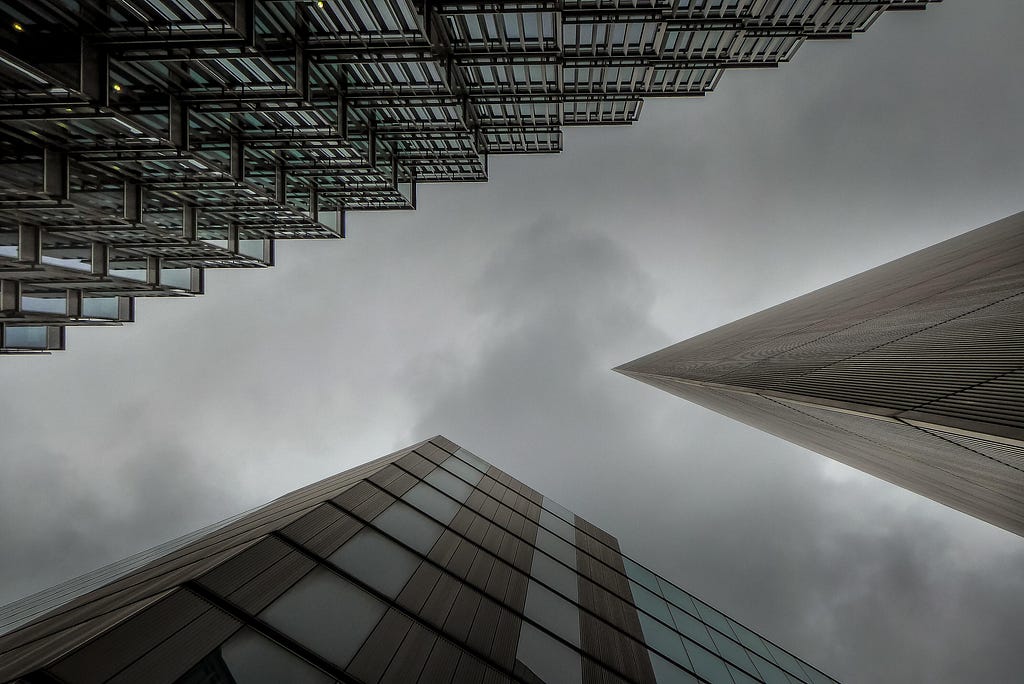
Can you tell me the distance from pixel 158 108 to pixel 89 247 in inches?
620

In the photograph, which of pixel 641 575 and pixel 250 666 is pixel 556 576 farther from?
pixel 250 666

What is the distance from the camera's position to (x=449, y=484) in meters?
17.6

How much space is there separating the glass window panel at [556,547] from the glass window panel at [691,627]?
4060mm

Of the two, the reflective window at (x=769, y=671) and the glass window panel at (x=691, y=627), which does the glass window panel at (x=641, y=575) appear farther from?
the reflective window at (x=769, y=671)

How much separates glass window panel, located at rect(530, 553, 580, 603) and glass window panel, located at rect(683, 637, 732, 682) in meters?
3.80

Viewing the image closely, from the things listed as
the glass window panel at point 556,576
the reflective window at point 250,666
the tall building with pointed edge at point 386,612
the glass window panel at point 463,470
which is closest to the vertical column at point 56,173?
the tall building with pointed edge at point 386,612

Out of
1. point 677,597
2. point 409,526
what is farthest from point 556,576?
point 677,597

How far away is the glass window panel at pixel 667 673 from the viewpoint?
11.7m

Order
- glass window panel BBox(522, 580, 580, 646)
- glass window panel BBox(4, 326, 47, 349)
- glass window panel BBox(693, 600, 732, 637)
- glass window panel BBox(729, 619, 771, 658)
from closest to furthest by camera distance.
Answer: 1. glass window panel BBox(522, 580, 580, 646)
2. glass window panel BBox(729, 619, 771, 658)
3. glass window panel BBox(693, 600, 732, 637)
4. glass window panel BBox(4, 326, 47, 349)

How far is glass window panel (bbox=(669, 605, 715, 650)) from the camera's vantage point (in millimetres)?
15484

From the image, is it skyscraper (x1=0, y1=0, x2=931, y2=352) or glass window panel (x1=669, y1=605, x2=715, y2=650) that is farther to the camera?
skyscraper (x1=0, y1=0, x2=931, y2=352)

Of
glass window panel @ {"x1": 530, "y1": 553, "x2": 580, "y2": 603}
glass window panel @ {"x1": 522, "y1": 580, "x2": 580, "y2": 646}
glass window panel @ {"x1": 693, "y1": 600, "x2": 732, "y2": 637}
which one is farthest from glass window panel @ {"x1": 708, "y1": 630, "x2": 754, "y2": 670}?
glass window panel @ {"x1": 522, "y1": 580, "x2": 580, "y2": 646}

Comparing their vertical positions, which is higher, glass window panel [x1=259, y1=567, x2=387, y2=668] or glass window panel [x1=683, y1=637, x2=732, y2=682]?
glass window panel [x1=259, y1=567, x2=387, y2=668]

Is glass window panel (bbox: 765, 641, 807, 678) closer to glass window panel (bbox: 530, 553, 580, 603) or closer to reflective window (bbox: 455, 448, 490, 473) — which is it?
glass window panel (bbox: 530, 553, 580, 603)
